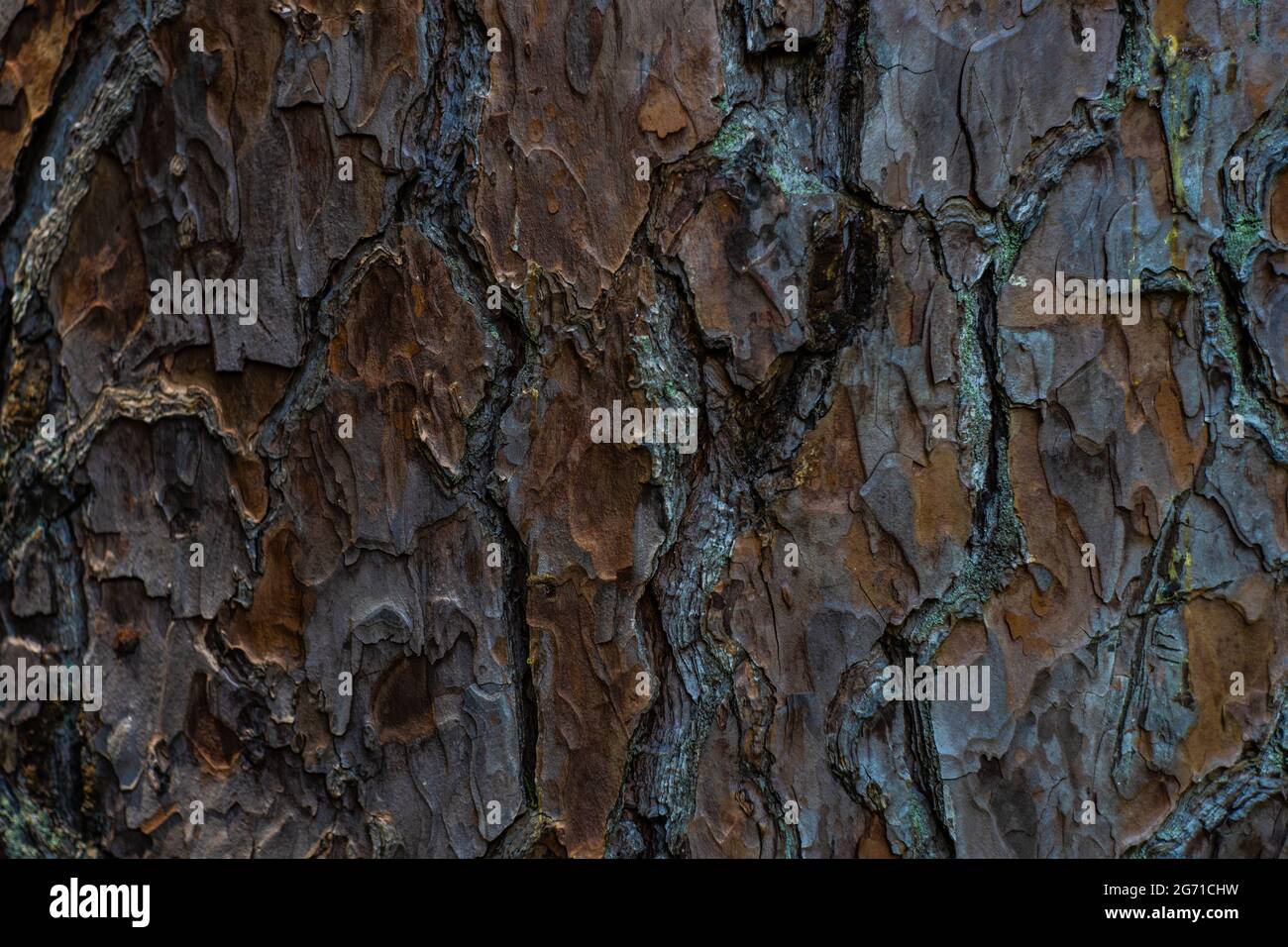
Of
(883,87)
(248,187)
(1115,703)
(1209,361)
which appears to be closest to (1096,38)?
(883,87)

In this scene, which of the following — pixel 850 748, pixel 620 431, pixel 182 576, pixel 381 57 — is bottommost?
pixel 850 748

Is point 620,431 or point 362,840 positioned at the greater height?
point 620,431

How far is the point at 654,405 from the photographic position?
82cm

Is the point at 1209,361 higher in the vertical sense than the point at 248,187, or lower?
lower

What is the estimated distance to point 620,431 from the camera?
2.69 feet

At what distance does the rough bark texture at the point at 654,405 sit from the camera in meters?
0.81

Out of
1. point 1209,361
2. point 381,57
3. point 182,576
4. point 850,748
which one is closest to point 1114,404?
point 1209,361

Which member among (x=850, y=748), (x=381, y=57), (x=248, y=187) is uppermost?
(x=381, y=57)

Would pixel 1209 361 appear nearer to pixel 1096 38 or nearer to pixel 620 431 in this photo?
pixel 1096 38

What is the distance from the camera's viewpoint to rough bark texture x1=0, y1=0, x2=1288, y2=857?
0.81 meters

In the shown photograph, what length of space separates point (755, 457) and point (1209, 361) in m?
0.46
